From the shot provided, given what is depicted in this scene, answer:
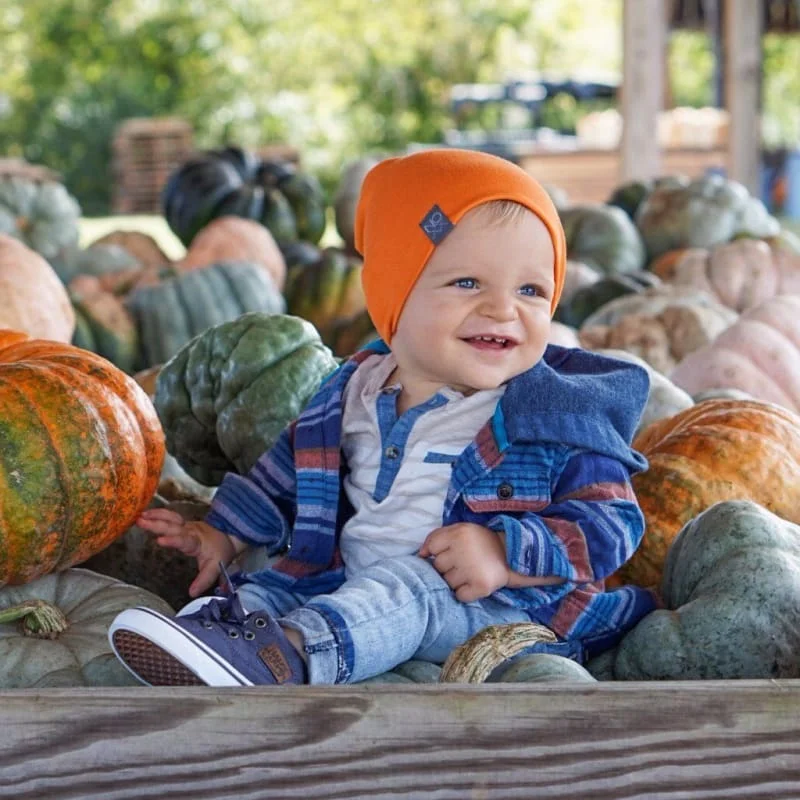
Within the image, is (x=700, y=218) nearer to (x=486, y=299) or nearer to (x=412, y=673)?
(x=486, y=299)

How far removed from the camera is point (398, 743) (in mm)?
1610

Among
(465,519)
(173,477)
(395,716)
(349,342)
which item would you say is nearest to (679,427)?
(465,519)

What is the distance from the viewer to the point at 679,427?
2996 mm

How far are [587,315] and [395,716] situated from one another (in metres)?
4.11

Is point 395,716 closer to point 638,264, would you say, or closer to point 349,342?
point 349,342

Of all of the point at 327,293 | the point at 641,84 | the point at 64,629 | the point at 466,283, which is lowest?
the point at 327,293

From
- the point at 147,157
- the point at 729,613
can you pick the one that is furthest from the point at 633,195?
the point at 147,157

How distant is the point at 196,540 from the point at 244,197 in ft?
18.1

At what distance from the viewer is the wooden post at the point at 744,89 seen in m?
10.6

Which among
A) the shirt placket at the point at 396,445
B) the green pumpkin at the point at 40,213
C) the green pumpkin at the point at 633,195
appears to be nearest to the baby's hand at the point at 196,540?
the shirt placket at the point at 396,445

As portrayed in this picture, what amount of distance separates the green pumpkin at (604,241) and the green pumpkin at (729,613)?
14.4 ft

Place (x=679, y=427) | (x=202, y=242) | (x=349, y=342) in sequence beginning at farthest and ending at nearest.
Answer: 1. (x=202, y=242)
2. (x=349, y=342)
3. (x=679, y=427)

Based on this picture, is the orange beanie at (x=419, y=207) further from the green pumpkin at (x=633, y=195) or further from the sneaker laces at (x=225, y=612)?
the green pumpkin at (x=633, y=195)

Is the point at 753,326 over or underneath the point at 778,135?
over
